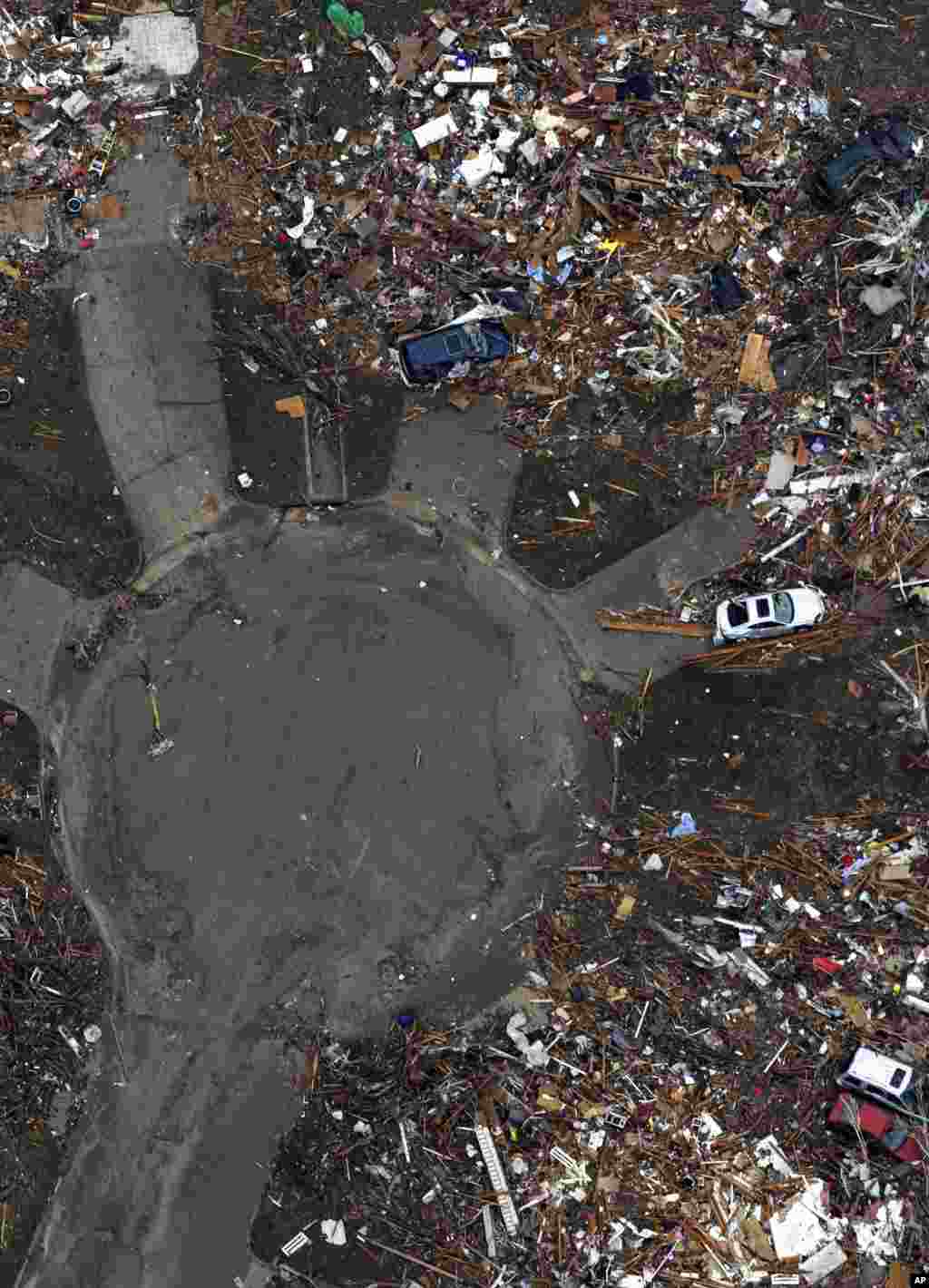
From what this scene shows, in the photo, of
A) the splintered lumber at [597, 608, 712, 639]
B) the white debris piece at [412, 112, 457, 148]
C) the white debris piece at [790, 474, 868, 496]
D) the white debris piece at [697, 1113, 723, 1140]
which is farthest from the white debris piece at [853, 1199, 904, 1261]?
the white debris piece at [412, 112, 457, 148]

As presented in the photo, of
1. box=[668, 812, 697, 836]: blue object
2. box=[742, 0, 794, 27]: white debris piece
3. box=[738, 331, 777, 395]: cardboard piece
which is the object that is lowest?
box=[668, 812, 697, 836]: blue object

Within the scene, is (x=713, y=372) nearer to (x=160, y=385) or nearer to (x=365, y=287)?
(x=365, y=287)

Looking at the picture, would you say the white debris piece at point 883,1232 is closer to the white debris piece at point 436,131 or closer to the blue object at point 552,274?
the blue object at point 552,274

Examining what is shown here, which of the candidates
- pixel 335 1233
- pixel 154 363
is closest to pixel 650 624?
pixel 154 363

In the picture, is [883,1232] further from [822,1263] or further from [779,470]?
[779,470]

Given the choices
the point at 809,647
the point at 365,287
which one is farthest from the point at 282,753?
the point at 809,647

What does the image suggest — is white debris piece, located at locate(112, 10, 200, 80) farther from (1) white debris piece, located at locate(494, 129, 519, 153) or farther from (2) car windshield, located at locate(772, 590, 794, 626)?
(2) car windshield, located at locate(772, 590, 794, 626)
